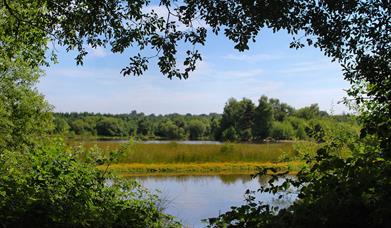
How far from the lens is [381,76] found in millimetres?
4258

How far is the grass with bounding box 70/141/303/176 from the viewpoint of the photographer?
82.3ft

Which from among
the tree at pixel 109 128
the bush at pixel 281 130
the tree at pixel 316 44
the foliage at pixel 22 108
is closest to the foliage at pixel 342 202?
the tree at pixel 316 44

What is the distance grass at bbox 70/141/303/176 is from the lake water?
3.46 m

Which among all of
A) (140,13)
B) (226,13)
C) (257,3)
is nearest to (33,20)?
(140,13)

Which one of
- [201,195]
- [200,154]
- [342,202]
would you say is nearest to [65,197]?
[342,202]

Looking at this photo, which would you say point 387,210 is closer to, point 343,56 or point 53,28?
point 343,56

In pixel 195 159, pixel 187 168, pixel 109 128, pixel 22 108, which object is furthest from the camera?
pixel 109 128

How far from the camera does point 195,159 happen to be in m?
27.9

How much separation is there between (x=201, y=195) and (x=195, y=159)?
12.3 metres

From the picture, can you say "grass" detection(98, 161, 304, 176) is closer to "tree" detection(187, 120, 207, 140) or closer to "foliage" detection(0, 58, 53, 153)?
"foliage" detection(0, 58, 53, 153)

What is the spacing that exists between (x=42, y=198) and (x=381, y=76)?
3731 mm

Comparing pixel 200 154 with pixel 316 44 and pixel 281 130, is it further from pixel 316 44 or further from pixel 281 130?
pixel 281 130

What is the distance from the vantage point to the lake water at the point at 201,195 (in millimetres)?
11398

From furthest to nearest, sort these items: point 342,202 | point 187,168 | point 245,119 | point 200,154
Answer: point 245,119, point 200,154, point 187,168, point 342,202
